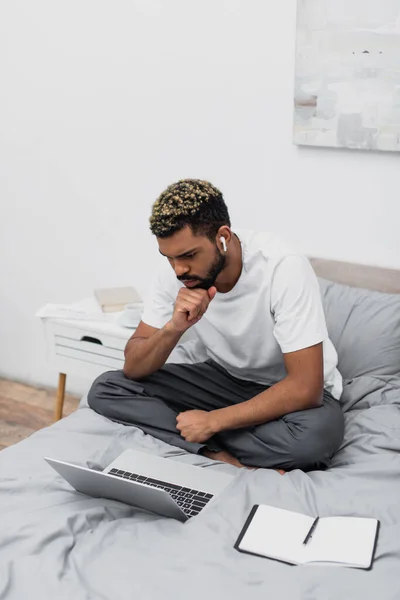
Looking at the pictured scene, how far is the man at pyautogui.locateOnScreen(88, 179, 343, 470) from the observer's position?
6.32ft

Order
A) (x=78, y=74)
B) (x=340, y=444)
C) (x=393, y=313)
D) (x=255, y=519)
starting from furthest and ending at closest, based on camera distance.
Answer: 1. (x=78, y=74)
2. (x=393, y=313)
3. (x=340, y=444)
4. (x=255, y=519)

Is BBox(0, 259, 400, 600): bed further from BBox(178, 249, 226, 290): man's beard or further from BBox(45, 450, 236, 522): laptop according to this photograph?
BBox(178, 249, 226, 290): man's beard

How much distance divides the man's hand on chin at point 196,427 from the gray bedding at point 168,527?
67mm

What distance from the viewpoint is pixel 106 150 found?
2.88 meters

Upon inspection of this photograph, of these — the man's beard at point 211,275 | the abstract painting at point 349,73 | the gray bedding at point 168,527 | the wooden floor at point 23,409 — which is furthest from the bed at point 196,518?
the wooden floor at point 23,409

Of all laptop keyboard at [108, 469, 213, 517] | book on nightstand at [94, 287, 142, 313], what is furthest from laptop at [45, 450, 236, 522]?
book on nightstand at [94, 287, 142, 313]

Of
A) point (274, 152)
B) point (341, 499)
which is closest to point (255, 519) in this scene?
point (341, 499)

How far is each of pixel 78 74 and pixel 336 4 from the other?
1.00 meters

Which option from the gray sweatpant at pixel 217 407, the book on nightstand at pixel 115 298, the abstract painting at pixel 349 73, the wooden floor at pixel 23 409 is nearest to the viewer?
the gray sweatpant at pixel 217 407

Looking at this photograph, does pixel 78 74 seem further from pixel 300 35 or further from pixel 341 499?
pixel 341 499

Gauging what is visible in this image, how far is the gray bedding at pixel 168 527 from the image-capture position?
141 centimetres

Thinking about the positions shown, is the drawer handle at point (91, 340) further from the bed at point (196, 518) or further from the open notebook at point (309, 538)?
the open notebook at point (309, 538)

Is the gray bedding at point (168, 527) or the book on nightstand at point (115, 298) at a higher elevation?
the book on nightstand at point (115, 298)

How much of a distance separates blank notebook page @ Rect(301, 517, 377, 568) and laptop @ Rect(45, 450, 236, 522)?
0.27 m
